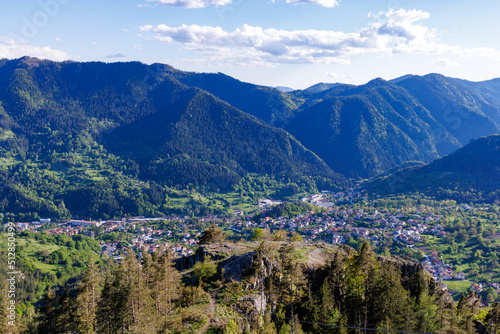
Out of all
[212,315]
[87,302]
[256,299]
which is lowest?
[256,299]

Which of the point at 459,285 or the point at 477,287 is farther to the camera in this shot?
the point at 459,285

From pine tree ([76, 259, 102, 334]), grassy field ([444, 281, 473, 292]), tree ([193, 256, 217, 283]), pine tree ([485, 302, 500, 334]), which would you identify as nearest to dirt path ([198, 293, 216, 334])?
tree ([193, 256, 217, 283])

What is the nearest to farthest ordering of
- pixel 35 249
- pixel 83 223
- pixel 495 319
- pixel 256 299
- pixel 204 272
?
pixel 495 319 → pixel 256 299 → pixel 204 272 → pixel 35 249 → pixel 83 223

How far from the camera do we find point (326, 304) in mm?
39344

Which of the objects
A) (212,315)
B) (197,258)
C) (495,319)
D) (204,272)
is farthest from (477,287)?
(212,315)

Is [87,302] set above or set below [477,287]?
above

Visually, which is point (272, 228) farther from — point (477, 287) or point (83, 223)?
point (83, 223)

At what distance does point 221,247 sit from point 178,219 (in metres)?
149

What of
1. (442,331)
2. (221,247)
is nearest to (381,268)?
(442,331)

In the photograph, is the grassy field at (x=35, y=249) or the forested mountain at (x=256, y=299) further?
the grassy field at (x=35, y=249)

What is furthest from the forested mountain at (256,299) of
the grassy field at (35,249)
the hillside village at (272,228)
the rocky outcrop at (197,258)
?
the grassy field at (35,249)

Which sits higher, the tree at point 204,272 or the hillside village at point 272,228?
the tree at point 204,272

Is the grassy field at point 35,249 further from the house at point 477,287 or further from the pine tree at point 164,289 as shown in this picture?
the house at point 477,287

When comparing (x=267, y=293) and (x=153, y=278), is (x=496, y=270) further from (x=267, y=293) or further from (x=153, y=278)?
(x=153, y=278)
